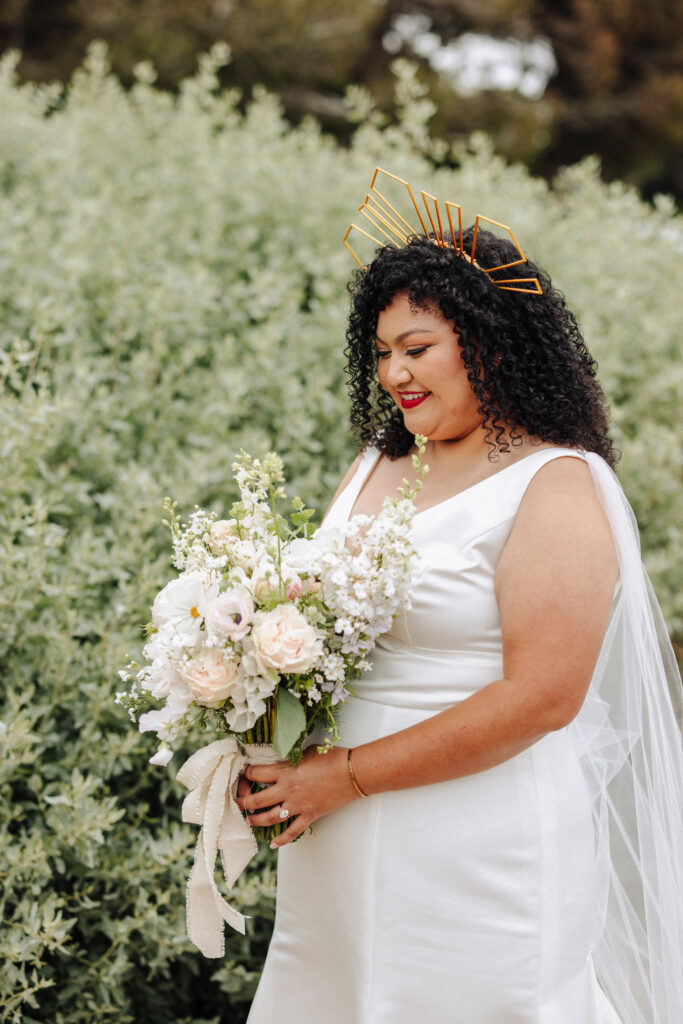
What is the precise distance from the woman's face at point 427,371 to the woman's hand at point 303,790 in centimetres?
77

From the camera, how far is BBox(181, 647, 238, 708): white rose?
1808mm

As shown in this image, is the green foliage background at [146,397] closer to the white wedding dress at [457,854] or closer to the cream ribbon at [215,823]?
the cream ribbon at [215,823]

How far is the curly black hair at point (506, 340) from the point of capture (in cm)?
216

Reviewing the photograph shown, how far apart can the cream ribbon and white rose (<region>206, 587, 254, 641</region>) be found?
348 mm

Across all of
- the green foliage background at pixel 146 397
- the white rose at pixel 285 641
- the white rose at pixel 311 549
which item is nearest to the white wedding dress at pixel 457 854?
the white rose at pixel 311 549

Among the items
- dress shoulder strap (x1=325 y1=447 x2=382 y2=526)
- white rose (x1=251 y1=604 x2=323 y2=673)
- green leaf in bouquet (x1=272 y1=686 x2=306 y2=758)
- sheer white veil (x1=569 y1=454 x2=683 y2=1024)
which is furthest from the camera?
dress shoulder strap (x1=325 y1=447 x2=382 y2=526)

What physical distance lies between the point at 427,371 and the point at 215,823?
1.10 m

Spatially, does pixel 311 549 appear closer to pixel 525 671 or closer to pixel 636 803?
pixel 525 671

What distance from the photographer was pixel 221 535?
202 cm

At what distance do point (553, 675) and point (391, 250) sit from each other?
3.59ft

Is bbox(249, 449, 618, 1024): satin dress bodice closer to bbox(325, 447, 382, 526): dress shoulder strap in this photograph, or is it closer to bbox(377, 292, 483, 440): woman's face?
bbox(377, 292, 483, 440): woman's face

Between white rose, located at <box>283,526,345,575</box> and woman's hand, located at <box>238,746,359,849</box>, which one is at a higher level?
white rose, located at <box>283,526,345,575</box>

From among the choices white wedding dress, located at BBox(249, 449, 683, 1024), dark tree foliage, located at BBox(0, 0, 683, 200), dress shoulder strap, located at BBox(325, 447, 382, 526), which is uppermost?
dark tree foliage, located at BBox(0, 0, 683, 200)

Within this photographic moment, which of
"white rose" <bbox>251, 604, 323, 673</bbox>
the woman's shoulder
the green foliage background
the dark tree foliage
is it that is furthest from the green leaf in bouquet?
the dark tree foliage
